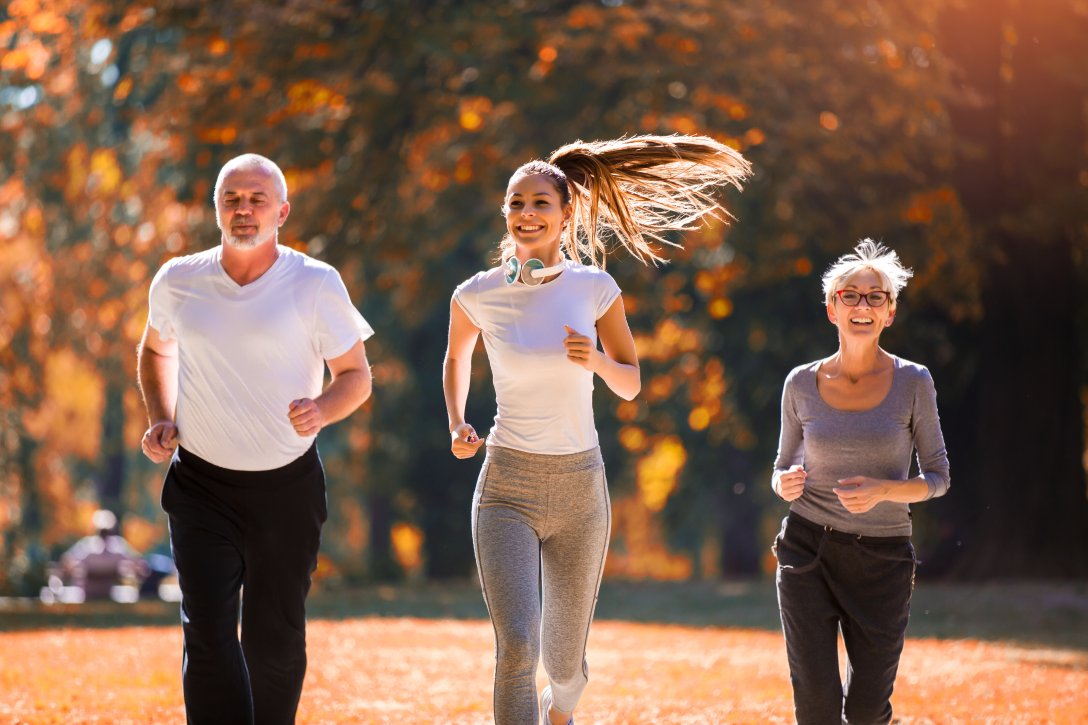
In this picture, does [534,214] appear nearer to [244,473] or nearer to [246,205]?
[246,205]

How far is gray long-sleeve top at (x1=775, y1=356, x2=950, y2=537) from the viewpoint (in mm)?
5652

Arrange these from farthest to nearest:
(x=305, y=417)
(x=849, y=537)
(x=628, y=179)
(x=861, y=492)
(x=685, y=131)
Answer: (x=685, y=131)
(x=628, y=179)
(x=849, y=537)
(x=305, y=417)
(x=861, y=492)

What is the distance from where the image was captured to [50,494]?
34719mm

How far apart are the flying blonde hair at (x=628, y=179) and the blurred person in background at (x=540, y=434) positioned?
0.06 meters

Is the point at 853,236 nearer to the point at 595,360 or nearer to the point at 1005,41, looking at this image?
the point at 1005,41

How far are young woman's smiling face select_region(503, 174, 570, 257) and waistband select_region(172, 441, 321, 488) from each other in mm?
1105

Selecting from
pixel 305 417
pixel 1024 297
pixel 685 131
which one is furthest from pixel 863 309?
pixel 1024 297

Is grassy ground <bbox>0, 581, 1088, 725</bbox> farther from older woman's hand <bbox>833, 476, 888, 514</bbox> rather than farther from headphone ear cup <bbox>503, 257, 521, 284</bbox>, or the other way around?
headphone ear cup <bbox>503, 257, 521, 284</bbox>

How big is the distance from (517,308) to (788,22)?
10.0 meters

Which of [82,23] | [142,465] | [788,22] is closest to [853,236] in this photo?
[788,22]

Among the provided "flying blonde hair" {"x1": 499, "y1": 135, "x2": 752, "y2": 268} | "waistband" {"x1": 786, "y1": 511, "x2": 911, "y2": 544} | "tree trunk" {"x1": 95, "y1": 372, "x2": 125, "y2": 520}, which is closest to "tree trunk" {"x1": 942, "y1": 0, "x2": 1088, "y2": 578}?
"flying blonde hair" {"x1": 499, "y1": 135, "x2": 752, "y2": 268}

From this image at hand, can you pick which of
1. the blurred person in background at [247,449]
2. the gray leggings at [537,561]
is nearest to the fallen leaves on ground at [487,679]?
the gray leggings at [537,561]

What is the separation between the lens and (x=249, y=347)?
584 centimetres

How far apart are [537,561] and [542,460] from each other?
375 millimetres
